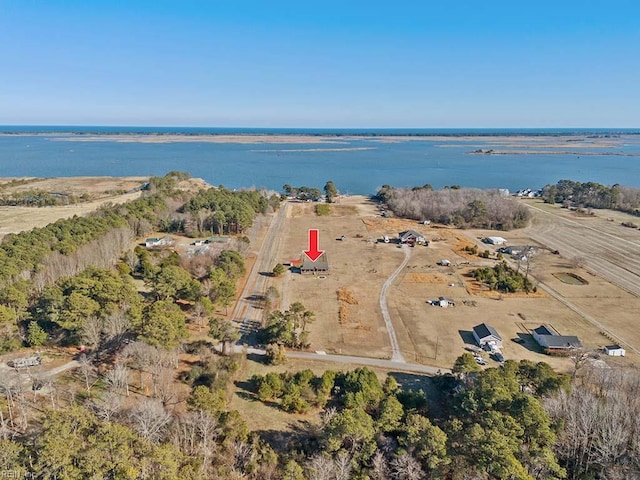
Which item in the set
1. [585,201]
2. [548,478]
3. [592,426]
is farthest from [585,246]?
[548,478]

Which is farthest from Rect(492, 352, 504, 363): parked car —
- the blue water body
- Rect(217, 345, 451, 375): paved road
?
the blue water body

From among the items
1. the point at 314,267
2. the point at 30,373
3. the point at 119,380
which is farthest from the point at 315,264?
the point at 30,373

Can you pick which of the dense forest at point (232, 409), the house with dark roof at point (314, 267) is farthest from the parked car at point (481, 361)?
the house with dark roof at point (314, 267)

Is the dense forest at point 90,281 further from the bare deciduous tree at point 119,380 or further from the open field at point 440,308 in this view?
the open field at point 440,308

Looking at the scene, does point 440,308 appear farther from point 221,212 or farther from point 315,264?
point 221,212

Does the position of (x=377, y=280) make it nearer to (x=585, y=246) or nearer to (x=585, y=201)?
(x=585, y=246)

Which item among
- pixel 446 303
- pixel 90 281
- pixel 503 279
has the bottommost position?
pixel 446 303
